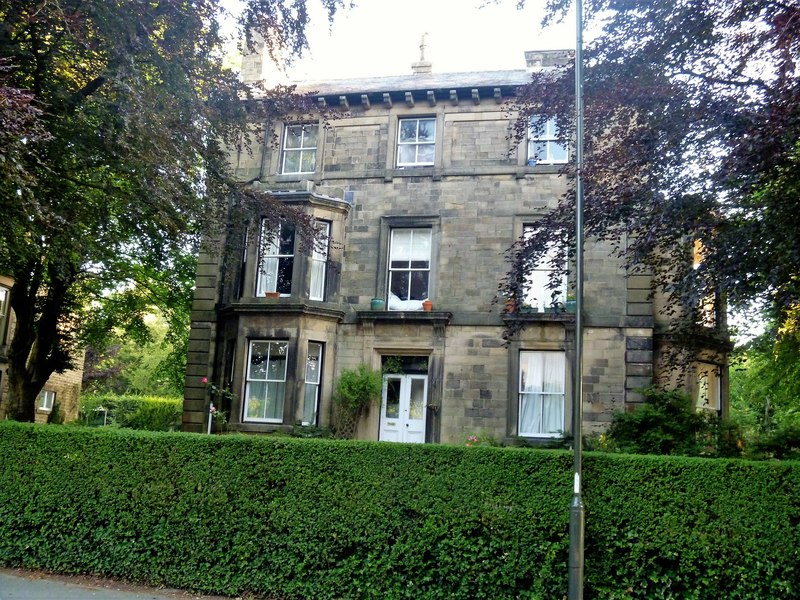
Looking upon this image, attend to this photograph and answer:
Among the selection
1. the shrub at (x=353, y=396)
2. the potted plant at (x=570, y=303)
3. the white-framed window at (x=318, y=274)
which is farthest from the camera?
the white-framed window at (x=318, y=274)

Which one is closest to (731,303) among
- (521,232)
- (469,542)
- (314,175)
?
(469,542)

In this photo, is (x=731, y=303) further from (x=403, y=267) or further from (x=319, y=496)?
(x=403, y=267)

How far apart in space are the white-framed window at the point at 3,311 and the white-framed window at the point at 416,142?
20.1 metres

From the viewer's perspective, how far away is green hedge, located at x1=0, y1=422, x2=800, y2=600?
9.09 meters

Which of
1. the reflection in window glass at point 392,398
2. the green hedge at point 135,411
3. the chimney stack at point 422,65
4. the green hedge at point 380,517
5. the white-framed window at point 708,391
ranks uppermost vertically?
the chimney stack at point 422,65

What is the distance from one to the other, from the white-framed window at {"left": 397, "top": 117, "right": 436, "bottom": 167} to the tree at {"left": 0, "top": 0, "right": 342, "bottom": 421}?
5578 millimetres

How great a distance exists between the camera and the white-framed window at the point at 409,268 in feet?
63.9

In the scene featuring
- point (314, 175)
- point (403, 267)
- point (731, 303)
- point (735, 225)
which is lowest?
point (731, 303)

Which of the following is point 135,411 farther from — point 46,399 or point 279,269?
point 279,269

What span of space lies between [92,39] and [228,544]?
26.8ft

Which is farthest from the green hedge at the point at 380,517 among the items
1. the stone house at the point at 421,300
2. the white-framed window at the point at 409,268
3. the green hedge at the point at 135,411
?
the green hedge at the point at 135,411

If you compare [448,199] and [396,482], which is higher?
[448,199]

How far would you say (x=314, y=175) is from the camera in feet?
67.6

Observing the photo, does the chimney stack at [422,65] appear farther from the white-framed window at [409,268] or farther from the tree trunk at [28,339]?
the tree trunk at [28,339]
